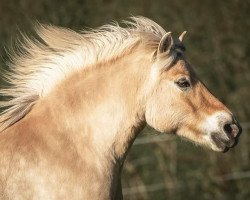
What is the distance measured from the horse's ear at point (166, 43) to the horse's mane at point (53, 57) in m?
0.13

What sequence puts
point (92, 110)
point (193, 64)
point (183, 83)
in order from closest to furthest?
point (92, 110) < point (183, 83) < point (193, 64)

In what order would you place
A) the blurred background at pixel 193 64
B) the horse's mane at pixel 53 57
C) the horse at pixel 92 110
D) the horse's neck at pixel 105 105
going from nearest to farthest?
1. the horse at pixel 92 110
2. the horse's neck at pixel 105 105
3. the horse's mane at pixel 53 57
4. the blurred background at pixel 193 64

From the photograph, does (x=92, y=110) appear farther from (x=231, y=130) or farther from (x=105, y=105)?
(x=231, y=130)

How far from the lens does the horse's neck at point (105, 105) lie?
585cm

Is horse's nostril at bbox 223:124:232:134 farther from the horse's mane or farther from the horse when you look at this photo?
the horse's mane

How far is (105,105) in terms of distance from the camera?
5910 mm

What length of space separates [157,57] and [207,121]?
625mm

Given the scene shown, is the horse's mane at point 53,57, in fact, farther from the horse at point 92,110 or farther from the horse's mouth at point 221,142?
the horse's mouth at point 221,142

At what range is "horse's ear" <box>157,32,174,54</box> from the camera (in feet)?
19.6

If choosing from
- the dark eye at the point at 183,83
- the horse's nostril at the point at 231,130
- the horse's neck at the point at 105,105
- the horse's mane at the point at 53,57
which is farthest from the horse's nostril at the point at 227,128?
the horse's mane at the point at 53,57

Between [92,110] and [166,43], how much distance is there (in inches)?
30.3

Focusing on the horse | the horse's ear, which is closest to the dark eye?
the horse

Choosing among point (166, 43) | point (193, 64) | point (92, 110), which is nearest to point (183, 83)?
point (166, 43)

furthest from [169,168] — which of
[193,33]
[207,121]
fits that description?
A: [207,121]
